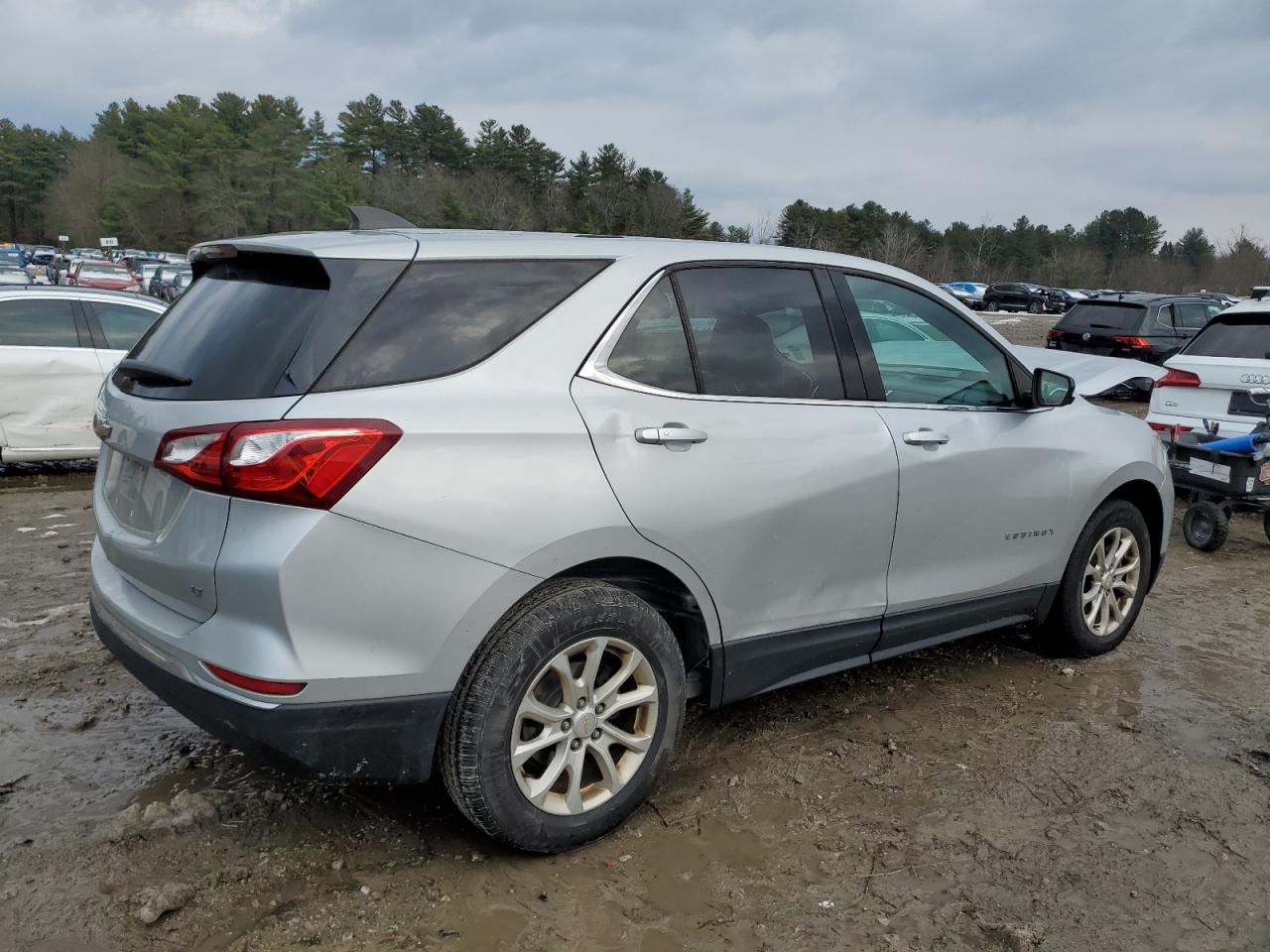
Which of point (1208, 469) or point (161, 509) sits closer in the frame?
point (161, 509)

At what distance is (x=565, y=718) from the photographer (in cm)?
283

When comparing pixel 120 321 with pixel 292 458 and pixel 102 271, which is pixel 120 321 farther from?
pixel 102 271

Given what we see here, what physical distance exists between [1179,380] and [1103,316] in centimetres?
901

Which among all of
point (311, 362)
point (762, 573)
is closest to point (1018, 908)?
point (762, 573)

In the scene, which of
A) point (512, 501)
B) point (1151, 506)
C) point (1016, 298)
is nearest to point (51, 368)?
point (512, 501)

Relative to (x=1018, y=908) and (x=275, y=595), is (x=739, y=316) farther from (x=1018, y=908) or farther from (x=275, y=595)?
(x=1018, y=908)

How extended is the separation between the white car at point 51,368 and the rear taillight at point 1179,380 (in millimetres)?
8553

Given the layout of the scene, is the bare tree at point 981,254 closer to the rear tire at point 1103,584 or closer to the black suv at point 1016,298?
the black suv at point 1016,298

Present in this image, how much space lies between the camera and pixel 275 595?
2389 mm

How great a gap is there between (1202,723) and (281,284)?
382cm

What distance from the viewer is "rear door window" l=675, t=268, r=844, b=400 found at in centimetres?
324

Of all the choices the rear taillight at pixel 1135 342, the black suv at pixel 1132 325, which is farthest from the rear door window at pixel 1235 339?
the rear taillight at pixel 1135 342

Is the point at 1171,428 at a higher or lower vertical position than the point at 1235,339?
lower

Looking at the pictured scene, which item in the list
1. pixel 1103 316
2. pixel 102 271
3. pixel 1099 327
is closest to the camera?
pixel 1099 327
